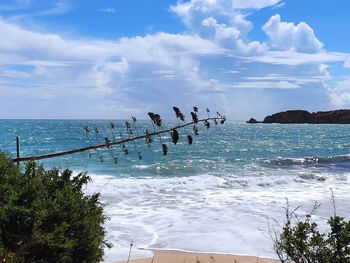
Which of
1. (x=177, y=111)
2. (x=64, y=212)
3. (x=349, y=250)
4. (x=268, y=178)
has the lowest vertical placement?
(x=268, y=178)

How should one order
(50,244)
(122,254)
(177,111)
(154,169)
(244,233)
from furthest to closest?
(154,169) < (244,233) < (122,254) < (50,244) < (177,111)

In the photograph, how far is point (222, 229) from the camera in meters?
13.4

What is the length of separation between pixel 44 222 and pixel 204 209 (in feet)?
39.2

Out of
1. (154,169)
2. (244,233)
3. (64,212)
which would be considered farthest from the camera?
(154,169)

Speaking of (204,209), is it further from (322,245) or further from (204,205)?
(322,245)

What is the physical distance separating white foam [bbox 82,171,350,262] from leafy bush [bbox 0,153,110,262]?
7.72ft

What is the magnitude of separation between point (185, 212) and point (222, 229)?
2.87m

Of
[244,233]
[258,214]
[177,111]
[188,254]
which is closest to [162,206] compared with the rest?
[258,214]

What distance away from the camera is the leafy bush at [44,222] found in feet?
16.6

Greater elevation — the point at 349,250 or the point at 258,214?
the point at 349,250

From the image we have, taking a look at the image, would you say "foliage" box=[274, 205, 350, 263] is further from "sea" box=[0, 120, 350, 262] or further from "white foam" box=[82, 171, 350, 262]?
"white foam" box=[82, 171, 350, 262]

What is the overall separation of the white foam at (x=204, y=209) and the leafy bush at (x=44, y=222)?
7.72ft

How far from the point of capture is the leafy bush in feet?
16.6

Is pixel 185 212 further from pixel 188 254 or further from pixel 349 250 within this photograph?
pixel 349 250
